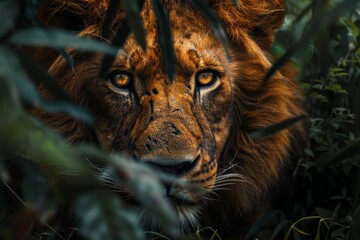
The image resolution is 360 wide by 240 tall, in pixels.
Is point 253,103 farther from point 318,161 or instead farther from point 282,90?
point 318,161

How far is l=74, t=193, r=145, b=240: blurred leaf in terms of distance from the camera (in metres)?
1.38

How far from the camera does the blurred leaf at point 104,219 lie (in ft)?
4.54

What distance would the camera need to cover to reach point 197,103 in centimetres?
304

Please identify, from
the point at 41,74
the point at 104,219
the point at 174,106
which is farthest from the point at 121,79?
the point at 104,219

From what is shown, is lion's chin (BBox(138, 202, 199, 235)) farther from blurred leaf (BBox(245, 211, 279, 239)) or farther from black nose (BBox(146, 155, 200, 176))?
blurred leaf (BBox(245, 211, 279, 239))

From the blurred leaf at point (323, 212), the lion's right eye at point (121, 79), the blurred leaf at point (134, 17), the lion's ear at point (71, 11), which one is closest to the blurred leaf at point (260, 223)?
the blurred leaf at point (323, 212)

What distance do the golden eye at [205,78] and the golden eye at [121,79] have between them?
301mm

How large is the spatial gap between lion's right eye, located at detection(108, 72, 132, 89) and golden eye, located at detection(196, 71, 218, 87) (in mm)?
298

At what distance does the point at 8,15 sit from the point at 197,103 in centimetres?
154

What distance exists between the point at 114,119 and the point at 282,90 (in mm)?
861

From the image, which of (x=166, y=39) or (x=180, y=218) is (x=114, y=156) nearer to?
(x=166, y=39)

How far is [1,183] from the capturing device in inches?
111

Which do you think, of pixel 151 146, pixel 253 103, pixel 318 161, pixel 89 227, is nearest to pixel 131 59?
pixel 151 146

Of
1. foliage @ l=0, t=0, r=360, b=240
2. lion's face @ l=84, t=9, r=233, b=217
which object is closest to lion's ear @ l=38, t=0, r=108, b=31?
lion's face @ l=84, t=9, r=233, b=217
